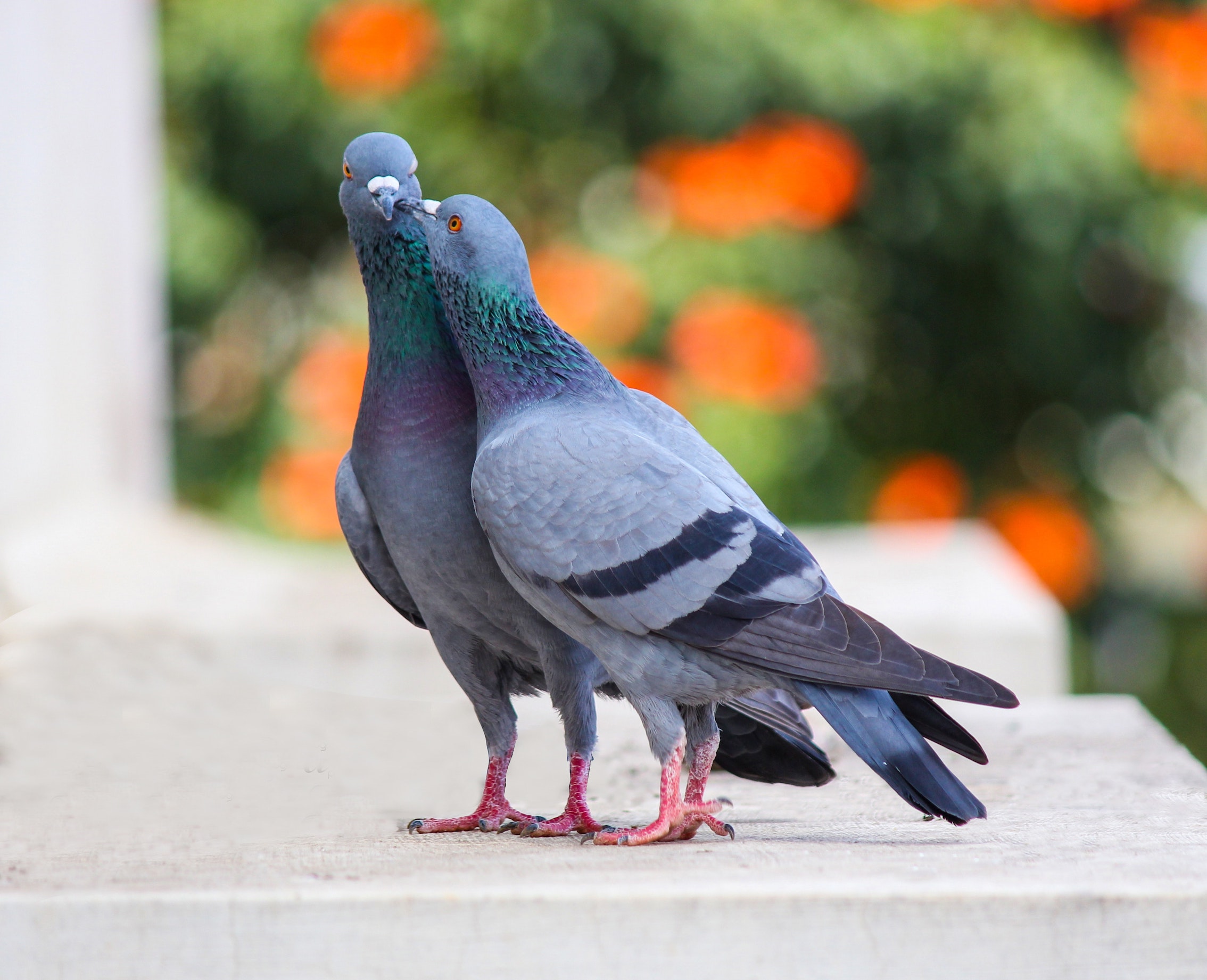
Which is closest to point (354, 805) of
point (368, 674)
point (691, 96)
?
point (368, 674)

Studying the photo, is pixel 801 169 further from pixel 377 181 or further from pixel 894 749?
pixel 894 749

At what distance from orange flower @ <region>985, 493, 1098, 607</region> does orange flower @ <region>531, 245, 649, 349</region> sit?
7.25 ft

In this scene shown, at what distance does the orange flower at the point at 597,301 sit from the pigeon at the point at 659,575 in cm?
352

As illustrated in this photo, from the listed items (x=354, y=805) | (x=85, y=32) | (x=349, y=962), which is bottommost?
(x=349, y=962)

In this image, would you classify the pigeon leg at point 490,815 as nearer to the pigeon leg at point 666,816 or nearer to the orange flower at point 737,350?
the pigeon leg at point 666,816

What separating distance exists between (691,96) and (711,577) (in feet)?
14.0

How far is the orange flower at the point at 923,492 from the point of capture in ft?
22.5

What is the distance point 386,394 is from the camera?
8.45ft

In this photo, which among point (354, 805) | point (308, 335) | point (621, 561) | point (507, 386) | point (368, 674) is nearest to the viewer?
point (621, 561)

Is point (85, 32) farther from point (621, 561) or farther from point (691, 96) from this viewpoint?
point (621, 561)

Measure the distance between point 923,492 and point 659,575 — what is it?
16.0ft

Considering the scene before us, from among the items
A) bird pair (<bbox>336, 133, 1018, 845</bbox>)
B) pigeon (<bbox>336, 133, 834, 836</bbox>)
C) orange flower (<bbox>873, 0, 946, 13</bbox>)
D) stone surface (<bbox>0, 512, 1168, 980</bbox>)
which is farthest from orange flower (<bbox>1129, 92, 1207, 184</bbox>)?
pigeon (<bbox>336, 133, 834, 836</bbox>)

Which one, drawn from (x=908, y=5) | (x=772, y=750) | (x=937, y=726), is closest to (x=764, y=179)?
(x=908, y=5)

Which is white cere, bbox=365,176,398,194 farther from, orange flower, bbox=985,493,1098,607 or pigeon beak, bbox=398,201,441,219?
orange flower, bbox=985,493,1098,607
